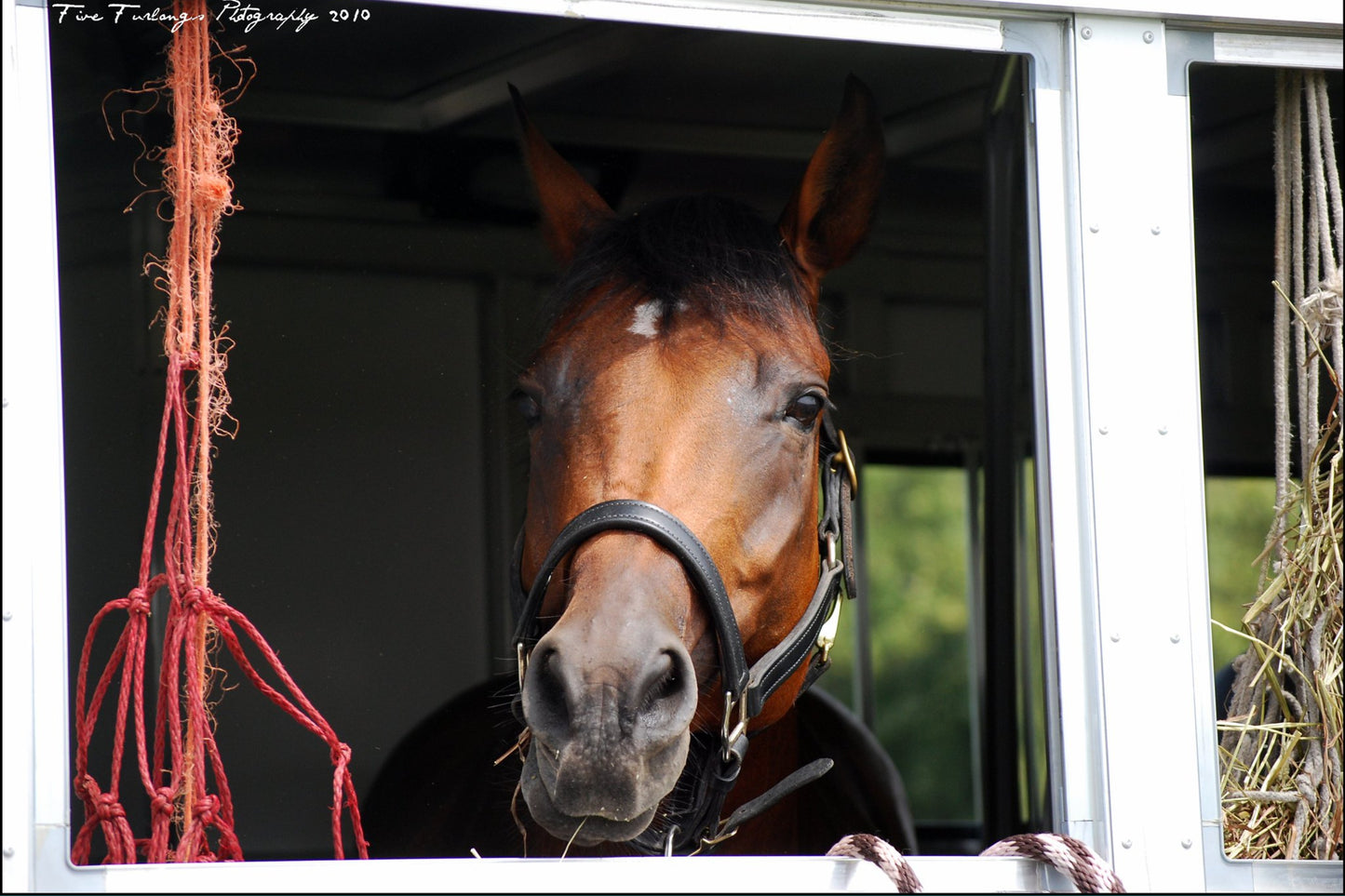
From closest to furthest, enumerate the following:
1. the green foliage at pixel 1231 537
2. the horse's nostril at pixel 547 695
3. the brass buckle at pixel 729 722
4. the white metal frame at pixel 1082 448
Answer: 1. the white metal frame at pixel 1082 448
2. the horse's nostril at pixel 547 695
3. the brass buckle at pixel 729 722
4. the green foliage at pixel 1231 537

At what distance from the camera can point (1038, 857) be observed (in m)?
1.34

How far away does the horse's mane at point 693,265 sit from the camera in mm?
1771

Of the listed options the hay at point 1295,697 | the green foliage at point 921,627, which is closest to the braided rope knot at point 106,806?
the hay at point 1295,697

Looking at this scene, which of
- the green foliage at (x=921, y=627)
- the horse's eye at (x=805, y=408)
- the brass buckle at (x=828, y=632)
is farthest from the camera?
the green foliage at (x=921, y=627)

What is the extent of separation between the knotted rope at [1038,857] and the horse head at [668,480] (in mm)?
228

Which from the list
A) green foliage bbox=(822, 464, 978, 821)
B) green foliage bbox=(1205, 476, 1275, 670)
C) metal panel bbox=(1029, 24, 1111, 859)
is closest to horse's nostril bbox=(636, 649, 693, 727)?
metal panel bbox=(1029, 24, 1111, 859)

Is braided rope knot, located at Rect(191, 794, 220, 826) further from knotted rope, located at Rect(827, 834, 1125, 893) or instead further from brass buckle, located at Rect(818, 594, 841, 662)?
brass buckle, located at Rect(818, 594, 841, 662)

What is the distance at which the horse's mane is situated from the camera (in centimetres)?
177

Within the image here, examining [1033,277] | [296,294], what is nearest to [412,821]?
[296,294]

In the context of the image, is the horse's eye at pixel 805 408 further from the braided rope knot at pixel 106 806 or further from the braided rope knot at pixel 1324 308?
the braided rope knot at pixel 106 806

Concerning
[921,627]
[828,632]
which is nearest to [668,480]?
[828,632]

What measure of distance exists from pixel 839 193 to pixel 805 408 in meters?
0.46

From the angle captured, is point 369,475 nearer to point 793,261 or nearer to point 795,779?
point 793,261

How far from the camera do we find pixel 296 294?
349 cm
